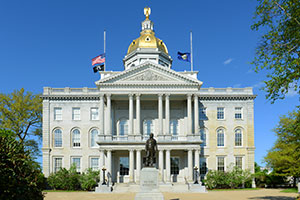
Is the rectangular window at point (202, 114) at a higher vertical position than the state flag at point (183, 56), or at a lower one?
lower

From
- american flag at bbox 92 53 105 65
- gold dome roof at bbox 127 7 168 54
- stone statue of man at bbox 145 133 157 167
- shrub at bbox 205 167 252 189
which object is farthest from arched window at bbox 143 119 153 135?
stone statue of man at bbox 145 133 157 167

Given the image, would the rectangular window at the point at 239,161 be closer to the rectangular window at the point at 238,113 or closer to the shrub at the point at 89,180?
the rectangular window at the point at 238,113

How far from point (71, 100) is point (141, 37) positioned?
58.6 ft

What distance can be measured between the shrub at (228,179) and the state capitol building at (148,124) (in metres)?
2.53

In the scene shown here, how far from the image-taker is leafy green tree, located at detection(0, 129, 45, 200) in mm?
12094

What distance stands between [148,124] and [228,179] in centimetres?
1324

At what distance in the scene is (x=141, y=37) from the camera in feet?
200

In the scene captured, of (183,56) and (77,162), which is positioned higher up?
(183,56)

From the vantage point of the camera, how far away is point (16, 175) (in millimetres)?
12539

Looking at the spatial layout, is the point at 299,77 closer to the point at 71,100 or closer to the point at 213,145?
the point at 213,145

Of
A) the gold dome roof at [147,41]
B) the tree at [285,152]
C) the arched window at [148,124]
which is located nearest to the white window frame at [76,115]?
the arched window at [148,124]

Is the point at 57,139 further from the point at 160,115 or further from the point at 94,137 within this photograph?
the point at 160,115

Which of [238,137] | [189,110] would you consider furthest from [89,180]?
[238,137]

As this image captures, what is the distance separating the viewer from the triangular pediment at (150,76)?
4541 centimetres
